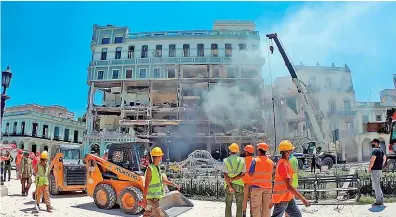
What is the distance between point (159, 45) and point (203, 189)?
34377 millimetres

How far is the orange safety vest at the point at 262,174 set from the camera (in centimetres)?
574

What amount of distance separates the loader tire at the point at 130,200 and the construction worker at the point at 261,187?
12.4 ft

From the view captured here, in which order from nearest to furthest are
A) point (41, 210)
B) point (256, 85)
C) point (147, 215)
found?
point (147, 215) < point (41, 210) < point (256, 85)

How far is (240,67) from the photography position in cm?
4303

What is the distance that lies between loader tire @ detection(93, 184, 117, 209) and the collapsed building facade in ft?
99.3

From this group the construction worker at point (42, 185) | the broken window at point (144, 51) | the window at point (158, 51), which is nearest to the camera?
the construction worker at point (42, 185)

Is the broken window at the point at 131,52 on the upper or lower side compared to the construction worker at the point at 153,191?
upper

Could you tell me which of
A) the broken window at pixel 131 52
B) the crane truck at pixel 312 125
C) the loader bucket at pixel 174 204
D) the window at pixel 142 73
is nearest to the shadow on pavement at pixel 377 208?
the loader bucket at pixel 174 204

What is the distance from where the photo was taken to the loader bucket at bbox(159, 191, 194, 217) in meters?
8.66

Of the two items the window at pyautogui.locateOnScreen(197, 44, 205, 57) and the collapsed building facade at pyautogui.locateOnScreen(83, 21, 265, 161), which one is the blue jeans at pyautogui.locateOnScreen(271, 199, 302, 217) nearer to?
the collapsed building facade at pyautogui.locateOnScreen(83, 21, 265, 161)

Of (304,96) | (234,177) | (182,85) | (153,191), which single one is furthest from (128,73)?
(153,191)

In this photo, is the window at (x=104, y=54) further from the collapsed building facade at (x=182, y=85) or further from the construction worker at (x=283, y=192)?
the construction worker at (x=283, y=192)

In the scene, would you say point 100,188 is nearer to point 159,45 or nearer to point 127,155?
point 127,155

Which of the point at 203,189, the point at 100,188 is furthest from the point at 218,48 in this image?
the point at 100,188
